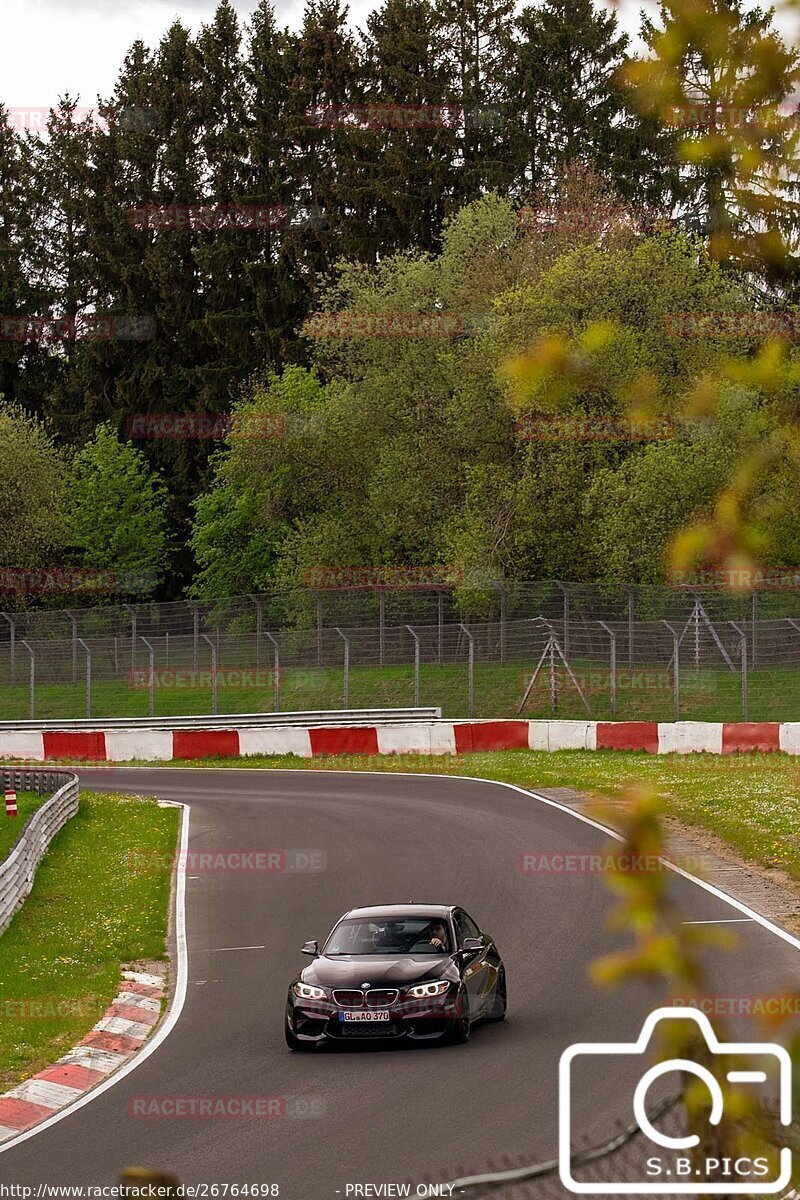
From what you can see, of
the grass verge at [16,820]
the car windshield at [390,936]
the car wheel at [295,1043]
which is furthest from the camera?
the grass verge at [16,820]

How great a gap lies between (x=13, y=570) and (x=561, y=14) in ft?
124

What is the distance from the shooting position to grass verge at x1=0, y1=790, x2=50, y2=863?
28156 mm

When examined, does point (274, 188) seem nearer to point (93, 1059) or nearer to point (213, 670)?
point (213, 670)

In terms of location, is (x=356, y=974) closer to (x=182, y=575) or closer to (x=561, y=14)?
(x=182, y=575)

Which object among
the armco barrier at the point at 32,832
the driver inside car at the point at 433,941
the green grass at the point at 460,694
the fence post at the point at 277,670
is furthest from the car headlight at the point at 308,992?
the fence post at the point at 277,670

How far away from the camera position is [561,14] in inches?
3152

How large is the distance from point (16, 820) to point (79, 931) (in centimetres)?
1100

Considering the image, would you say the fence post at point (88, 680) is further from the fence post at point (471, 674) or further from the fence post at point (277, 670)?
the fence post at point (471, 674)

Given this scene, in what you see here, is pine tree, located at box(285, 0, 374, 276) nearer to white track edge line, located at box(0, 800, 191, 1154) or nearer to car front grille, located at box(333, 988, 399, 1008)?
white track edge line, located at box(0, 800, 191, 1154)

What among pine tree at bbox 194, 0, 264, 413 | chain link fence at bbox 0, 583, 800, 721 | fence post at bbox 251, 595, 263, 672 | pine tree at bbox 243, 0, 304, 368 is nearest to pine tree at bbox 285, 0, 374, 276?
pine tree at bbox 243, 0, 304, 368

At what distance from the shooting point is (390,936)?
16.2m

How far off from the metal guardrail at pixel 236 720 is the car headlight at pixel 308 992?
31555mm

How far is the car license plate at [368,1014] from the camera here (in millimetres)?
14938

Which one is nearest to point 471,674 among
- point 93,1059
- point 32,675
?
point 32,675
